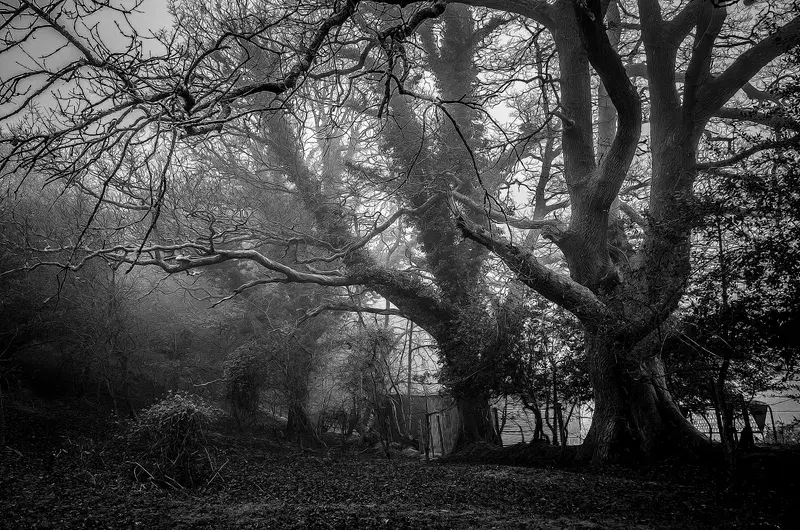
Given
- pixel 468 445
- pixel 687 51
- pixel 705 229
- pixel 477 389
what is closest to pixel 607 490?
pixel 705 229

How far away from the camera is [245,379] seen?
13.1 m

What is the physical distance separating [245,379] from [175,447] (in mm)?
7153

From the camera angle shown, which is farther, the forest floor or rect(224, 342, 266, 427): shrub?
rect(224, 342, 266, 427): shrub

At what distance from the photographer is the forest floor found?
408 centimetres

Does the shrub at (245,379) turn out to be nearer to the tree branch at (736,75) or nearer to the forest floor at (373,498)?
the forest floor at (373,498)

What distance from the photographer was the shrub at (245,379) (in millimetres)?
12648

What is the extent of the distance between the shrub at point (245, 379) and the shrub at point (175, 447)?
616 centimetres

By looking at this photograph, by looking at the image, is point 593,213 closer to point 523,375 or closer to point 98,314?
point 523,375

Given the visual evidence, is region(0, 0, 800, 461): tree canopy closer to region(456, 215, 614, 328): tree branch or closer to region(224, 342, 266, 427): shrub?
Result: region(456, 215, 614, 328): tree branch

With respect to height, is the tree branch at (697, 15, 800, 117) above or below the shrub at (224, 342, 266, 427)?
above

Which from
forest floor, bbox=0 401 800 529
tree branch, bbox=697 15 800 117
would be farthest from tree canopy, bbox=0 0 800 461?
forest floor, bbox=0 401 800 529

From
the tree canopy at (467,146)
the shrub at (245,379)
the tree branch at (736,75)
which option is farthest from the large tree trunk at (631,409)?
the shrub at (245,379)

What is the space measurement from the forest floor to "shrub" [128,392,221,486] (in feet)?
0.72

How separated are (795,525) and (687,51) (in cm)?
775
